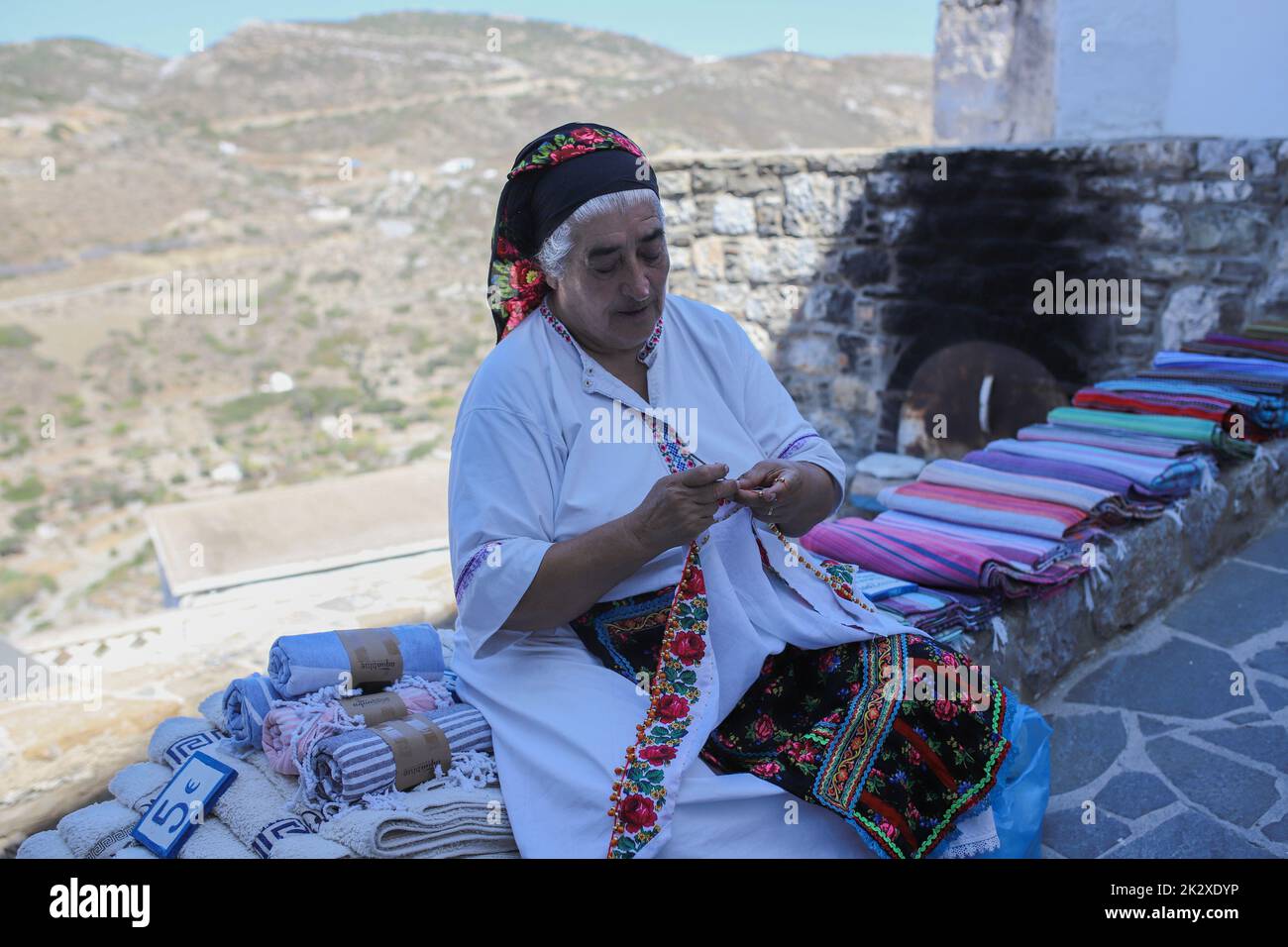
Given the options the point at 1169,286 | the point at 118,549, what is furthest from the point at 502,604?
the point at 118,549

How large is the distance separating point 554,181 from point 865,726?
1.10 meters

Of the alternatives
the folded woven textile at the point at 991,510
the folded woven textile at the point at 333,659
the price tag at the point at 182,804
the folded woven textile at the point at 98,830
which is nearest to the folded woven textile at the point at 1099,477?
the folded woven textile at the point at 991,510

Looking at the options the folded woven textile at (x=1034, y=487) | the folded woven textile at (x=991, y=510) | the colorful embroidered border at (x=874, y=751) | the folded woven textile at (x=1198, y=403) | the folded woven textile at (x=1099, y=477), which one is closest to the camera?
the colorful embroidered border at (x=874, y=751)

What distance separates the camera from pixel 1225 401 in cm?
379

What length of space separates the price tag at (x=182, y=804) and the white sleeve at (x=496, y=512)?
20.3 inches

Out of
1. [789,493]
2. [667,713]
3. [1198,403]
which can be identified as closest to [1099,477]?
[1198,403]

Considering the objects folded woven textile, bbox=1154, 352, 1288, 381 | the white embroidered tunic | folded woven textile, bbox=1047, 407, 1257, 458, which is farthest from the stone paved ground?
folded woven textile, bbox=1154, 352, 1288, 381

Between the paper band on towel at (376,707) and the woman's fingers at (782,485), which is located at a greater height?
the woman's fingers at (782,485)

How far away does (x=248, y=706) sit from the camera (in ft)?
6.66

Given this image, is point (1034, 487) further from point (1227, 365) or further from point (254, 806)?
point (254, 806)

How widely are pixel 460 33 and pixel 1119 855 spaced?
4251cm

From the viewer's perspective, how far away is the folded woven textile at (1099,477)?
328cm

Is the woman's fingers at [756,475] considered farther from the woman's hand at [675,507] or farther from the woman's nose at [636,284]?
the woman's nose at [636,284]

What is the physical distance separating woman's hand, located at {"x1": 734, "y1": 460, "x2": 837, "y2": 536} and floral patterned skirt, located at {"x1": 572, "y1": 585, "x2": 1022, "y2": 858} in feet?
0.76
